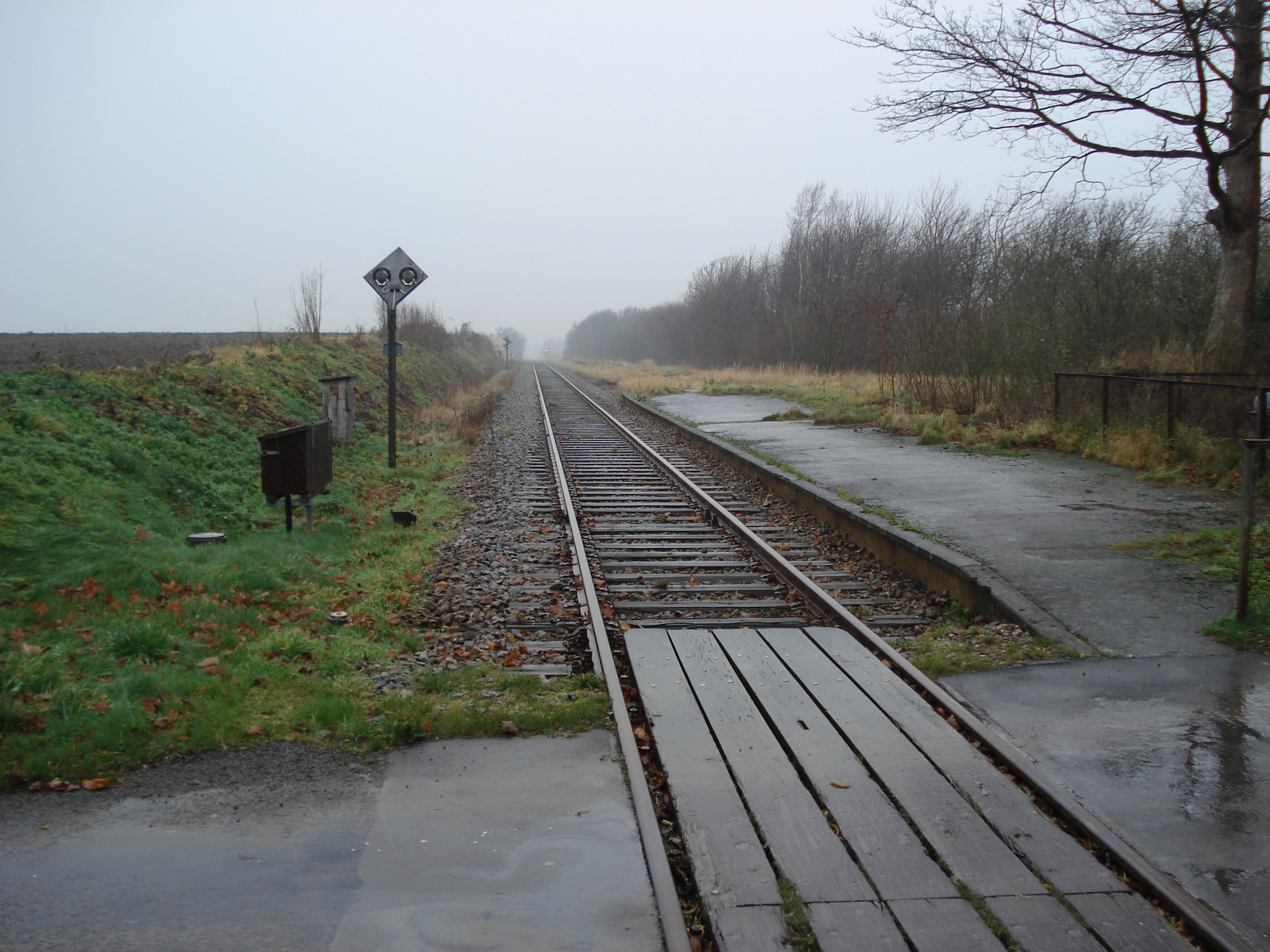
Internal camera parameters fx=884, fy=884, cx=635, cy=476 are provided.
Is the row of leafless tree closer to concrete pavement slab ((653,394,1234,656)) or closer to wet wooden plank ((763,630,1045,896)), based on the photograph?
concrete pavement slab ((653,394,1234,656))

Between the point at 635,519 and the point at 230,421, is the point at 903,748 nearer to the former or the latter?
the point at 635,519

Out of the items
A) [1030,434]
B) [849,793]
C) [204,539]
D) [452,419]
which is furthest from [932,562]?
[452,419]

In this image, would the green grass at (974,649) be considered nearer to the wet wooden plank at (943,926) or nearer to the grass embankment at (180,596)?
the grass embankment at (180,596)

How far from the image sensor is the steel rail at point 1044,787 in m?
2.65

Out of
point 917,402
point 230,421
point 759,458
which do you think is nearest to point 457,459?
point 230,421

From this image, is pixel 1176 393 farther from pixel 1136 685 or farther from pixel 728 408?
pixel 728 408

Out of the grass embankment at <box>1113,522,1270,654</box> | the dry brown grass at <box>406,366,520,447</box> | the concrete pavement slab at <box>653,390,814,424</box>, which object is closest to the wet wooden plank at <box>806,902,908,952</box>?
the grass embankment at <box>1113,522,1270,654</box>

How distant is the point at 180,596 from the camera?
599 centimetres

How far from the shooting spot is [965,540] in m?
7.62

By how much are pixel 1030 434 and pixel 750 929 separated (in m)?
13.5

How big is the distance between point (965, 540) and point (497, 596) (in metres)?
4.01

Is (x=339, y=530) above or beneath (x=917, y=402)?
beneath

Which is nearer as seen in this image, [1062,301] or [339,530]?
[339,530]

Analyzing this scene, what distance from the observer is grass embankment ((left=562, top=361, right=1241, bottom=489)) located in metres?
10.7
